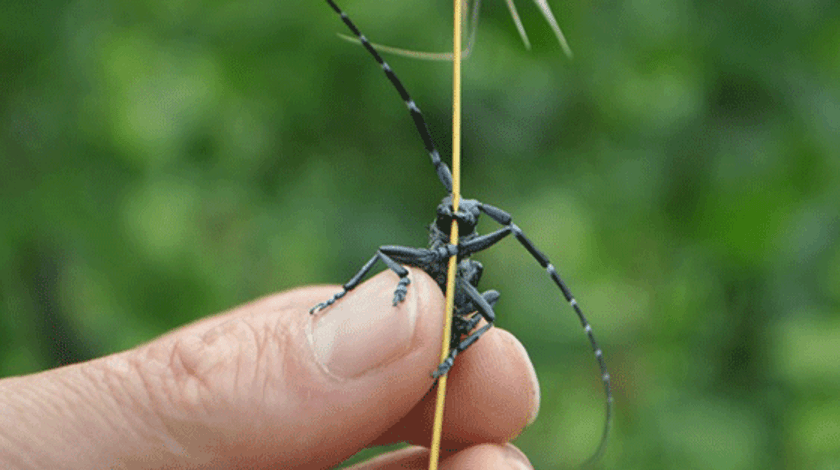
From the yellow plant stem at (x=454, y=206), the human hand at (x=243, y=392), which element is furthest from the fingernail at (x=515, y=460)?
the yellow plant stem at (x=454, y=206)

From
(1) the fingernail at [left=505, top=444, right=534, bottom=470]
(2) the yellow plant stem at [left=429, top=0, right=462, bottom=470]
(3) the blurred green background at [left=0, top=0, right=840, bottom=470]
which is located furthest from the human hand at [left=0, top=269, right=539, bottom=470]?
(3) the blurred green background at [left=0, top=0, right=840, bottom=470]

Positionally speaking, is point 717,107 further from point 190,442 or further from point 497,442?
point 190,442

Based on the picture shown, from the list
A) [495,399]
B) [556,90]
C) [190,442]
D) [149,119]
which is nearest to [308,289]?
[495,399]

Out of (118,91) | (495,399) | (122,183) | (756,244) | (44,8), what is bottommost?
(756,244)

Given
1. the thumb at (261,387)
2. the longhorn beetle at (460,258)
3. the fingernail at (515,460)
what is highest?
the longhorn beetle at (460,258)

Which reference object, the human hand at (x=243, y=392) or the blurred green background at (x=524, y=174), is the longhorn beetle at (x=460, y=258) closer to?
the human hand at (x=243, y=392)

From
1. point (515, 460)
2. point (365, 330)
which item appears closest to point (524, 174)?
point (515, 460)

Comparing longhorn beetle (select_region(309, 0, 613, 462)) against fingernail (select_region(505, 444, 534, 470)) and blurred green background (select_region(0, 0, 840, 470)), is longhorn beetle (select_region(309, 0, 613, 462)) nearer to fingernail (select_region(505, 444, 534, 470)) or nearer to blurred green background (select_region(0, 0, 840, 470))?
fingernail (select_region(505, 444, 534, 470))
